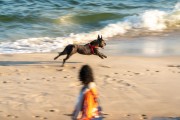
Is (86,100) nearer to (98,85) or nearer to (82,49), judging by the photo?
(98,85)

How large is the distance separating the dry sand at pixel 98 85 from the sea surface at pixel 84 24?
1.74 meters

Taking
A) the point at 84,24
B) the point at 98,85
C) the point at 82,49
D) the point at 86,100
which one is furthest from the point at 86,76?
the point at 84,24

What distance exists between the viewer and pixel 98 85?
9.34m

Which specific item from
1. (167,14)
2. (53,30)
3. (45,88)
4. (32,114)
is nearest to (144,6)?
(167,14)

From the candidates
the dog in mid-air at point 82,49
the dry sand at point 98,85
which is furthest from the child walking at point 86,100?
the dog in mid-air at point 82,49

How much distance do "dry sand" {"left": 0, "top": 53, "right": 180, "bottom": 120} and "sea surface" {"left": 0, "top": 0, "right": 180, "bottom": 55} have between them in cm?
174

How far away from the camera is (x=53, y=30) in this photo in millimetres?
16953

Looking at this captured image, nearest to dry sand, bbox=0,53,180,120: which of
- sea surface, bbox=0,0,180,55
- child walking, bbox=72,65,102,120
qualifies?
sea surface, bbox=0,0,180,55

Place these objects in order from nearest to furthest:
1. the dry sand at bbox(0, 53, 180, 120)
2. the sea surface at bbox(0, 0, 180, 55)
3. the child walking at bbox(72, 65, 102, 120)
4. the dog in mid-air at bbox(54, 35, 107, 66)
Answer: the child walking at bbox(72, 65, 102, 120) < the dry sand at bbox(0, 53, 180, 120) < the dog in mid-air at bbox(54, 35, 107, 66) < the sea surface at bbox(0, 0, 180, 55)

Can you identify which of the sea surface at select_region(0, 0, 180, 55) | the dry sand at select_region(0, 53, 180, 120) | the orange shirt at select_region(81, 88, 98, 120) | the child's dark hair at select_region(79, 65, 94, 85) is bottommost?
the dry sand at select_region(0, 53, 180, 120)

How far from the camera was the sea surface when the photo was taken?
14.3 meters

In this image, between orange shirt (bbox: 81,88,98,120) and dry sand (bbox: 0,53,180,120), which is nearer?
orange shirt (bbox: 81,88,98,120)

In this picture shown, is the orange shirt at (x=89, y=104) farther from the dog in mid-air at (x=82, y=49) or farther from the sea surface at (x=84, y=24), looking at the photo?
the sea surface at (x=84, y=24)

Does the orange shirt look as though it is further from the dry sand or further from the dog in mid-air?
the dog in mid-air
